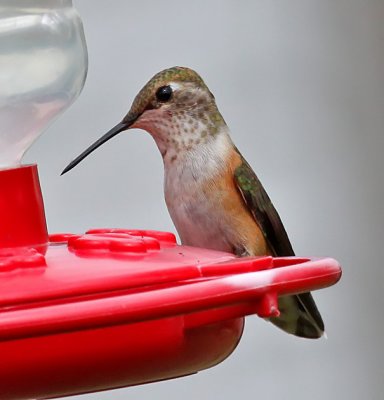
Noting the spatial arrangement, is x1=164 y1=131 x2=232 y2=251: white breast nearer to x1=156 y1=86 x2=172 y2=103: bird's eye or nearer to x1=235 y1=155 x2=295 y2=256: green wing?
x1=235 y1=155 x2=295 y2=256: green wing

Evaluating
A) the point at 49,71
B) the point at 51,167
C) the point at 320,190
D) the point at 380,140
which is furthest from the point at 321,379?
the point at 49,71

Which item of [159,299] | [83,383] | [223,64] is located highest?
[223,64]

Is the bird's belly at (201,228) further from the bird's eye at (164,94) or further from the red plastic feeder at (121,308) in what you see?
the red plastic feeder at (121,308)

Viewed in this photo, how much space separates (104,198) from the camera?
4578mm

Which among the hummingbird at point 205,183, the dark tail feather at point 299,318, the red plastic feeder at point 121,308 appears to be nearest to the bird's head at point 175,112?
the hummingbird at point 205,183

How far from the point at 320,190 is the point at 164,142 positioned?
64.0 inches

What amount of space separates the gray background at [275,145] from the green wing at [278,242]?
1104 millimetres

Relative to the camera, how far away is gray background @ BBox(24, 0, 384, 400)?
459cm

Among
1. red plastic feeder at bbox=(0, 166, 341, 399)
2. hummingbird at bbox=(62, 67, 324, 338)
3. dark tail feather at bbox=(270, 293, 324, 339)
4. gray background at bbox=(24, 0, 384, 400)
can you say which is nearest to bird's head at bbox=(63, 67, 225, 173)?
hummingbird at bbox=(62, 67, 324, 338)

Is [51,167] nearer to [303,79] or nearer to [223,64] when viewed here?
[223,64]

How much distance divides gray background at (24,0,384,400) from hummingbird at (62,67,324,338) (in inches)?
34.5

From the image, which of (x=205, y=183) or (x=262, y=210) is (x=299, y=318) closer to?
(x=262, y=210)

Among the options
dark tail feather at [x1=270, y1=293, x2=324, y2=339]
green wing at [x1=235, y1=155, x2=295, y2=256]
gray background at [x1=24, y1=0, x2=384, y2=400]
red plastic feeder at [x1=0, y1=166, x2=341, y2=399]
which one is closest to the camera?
red plastic feeder at [x1=0, y1=166, x2=341, y2=399]

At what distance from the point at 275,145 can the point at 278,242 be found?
1.46 m
